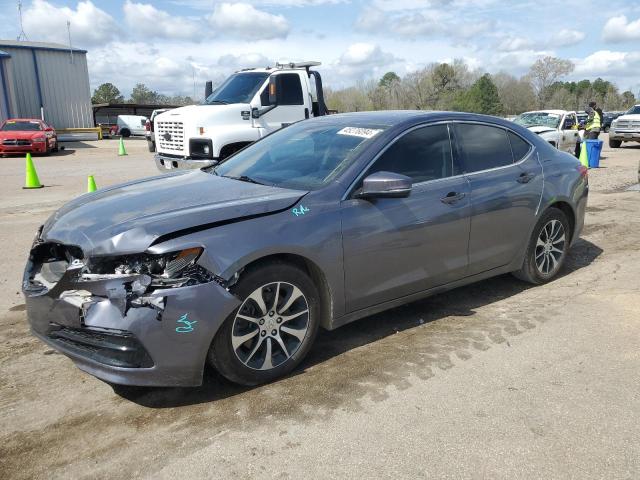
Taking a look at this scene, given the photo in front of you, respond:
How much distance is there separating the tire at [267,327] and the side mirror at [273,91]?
26.1ft

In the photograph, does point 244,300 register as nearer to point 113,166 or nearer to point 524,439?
point 524,439

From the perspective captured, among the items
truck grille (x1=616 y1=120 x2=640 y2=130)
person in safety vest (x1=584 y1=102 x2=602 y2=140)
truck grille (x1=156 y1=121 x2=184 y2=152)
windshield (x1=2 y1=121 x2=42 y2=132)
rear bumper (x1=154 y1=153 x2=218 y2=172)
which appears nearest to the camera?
rear bumper (x1=154 y1=153 x2=218 y2=172)

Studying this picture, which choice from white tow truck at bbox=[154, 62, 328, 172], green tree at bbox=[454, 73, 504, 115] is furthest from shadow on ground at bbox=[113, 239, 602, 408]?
green tree at bbox=[454, 73, 504, 115]

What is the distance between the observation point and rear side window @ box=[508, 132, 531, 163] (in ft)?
16.5

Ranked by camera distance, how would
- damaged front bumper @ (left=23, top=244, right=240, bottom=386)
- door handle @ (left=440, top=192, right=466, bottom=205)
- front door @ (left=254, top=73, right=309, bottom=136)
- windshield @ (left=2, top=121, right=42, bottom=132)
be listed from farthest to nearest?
1. windshield @ (left=2, top=121, right=42, bottom=132)
2. front door @ (left=254, top=73, right=309, bottom=136)
3. door handle @ (left=440, top=192, right=466, bottom=205)
4. damaged front bumper @ (left=23, top=244, right=240, bottom=386)

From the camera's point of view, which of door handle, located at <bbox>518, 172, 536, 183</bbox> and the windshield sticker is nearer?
the windshield sticker

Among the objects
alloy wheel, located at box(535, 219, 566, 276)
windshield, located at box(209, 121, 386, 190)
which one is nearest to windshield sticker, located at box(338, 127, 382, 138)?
windshield, located at box(209, 121, 386, 190)

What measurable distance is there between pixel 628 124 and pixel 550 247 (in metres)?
20.4

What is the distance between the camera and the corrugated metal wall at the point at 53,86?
3469cm

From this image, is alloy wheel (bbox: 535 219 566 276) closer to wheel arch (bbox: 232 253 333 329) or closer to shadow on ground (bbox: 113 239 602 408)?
shadow on ground (bbox: 113 239 602 408)

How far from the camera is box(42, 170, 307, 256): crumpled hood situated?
307cm

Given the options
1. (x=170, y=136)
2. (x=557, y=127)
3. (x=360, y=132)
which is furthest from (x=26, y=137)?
(x=360, y=132)

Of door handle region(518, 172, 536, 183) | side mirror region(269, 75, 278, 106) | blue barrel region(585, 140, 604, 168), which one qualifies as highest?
side mirror region(269, 75, 278, 106)

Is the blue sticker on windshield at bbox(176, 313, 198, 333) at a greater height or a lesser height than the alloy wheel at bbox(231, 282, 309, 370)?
greater
